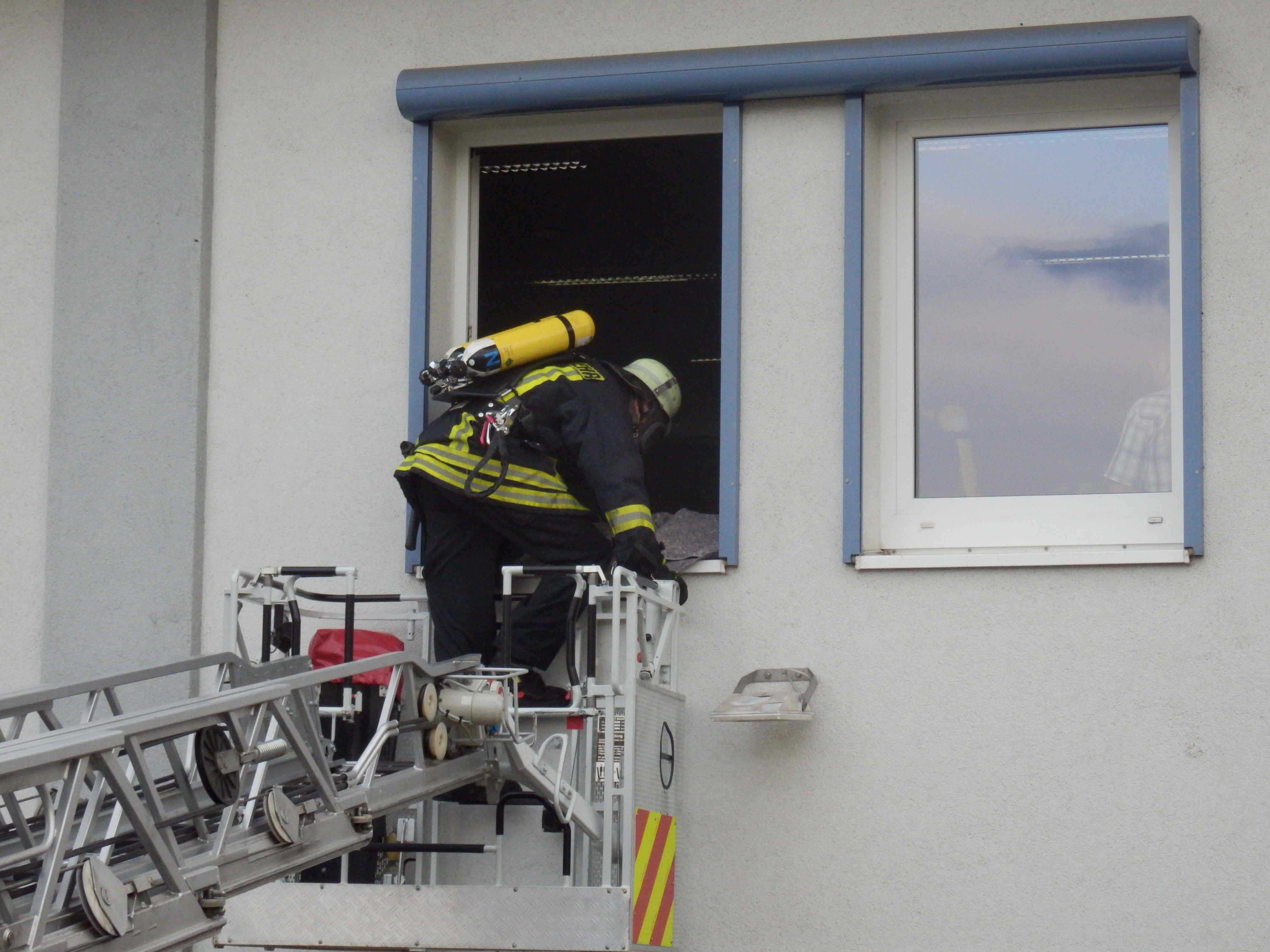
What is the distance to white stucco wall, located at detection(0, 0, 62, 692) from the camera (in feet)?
21.8

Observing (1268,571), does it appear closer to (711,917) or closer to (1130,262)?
(1130,262)

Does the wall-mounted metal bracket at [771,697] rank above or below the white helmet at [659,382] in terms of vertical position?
below

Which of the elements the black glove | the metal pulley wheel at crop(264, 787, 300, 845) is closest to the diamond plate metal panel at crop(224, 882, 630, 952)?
the black glove

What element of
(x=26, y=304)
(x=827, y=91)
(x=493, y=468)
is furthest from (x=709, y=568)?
(x=26, y=304)

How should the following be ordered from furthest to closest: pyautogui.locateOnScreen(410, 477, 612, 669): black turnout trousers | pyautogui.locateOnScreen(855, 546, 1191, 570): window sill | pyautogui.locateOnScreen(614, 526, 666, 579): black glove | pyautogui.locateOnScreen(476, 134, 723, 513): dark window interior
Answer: pyautogui.locateOnScreen(476, 134, 723, 513): dark window interior
pyautogui.locateOnScreen(410, 477, 612, 669): black turnout trousers
pyautogui.locateOnScreen(855, 546, 1191, 570): window sill
pyautogui.locateOnScreen(614, 526, 666, 579): black glove

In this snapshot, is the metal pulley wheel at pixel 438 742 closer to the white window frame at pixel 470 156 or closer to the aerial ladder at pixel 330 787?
the aerial ladder at pixel 330 787

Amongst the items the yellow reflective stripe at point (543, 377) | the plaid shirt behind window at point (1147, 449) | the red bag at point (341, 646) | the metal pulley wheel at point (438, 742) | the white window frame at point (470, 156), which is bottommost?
the metal pulley wheel at point (438, 742)

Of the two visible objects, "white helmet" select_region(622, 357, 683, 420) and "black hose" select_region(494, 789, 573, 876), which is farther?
"white helmet" select_region(622, 357, 683, 420)

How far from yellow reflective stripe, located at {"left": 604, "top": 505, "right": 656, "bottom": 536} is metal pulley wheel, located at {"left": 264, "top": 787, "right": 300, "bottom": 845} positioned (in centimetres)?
168

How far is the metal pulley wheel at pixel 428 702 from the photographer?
5004 mm

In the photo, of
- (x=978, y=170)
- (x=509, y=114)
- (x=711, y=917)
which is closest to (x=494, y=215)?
(x=509, y=114)

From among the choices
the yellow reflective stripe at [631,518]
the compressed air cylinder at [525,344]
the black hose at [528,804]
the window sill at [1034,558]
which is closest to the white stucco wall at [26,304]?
the compressed air cylinder at [525,344]

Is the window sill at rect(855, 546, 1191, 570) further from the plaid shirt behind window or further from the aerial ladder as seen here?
the aerial ladder

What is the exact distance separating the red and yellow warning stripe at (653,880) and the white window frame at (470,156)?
5.75 feet
